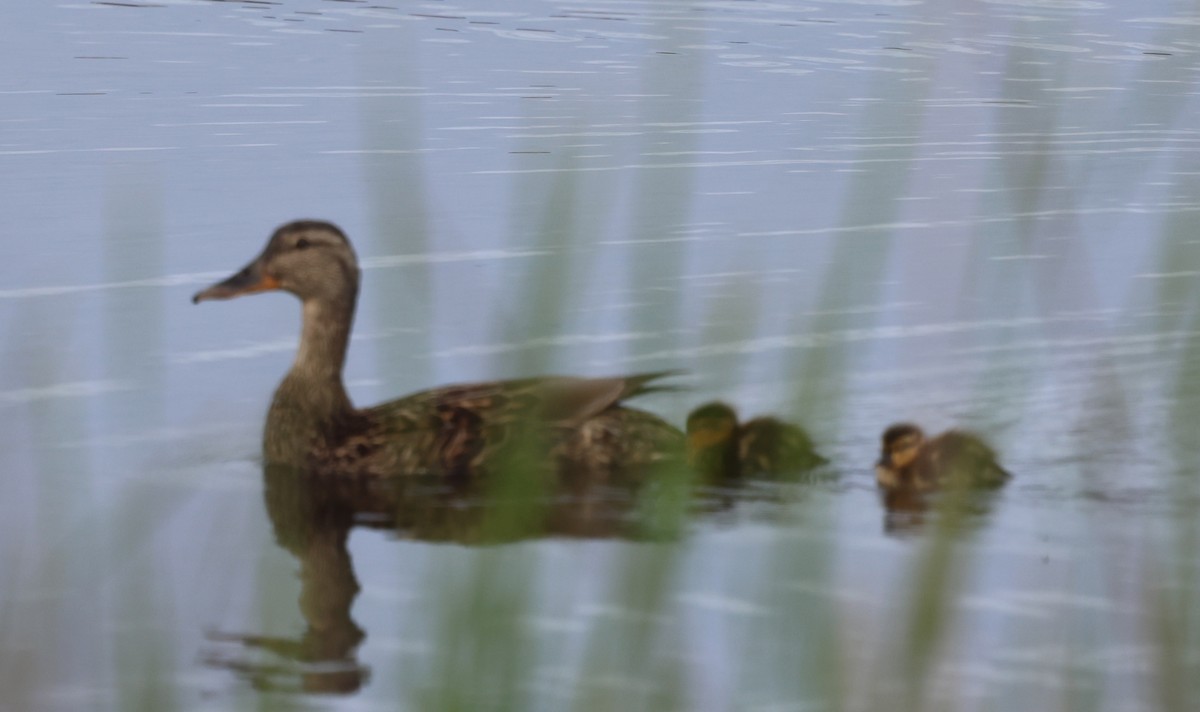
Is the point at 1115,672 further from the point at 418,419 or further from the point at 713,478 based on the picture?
the point at 418,419

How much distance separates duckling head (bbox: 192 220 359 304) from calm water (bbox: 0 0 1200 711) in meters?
0.36

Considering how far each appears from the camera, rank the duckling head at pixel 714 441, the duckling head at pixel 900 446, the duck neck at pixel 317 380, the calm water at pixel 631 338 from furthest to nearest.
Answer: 1. the duck neck at pixel 317 380
2. the duckling head at pixel 900 446
3. the duckling head at pixel 714 441
4. the calm water at pixel 631 338

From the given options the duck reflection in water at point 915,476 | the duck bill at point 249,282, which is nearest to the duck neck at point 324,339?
the duck bill at point 249,282

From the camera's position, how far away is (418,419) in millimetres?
6508

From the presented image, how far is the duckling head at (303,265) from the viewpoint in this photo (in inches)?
270

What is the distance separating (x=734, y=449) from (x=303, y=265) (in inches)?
58.3

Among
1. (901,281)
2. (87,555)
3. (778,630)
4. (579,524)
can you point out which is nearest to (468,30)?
(901,281)

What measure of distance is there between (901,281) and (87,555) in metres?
4.51

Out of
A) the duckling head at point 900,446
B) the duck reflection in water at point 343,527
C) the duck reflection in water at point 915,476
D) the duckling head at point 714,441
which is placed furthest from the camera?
the duckling head at point 900,446

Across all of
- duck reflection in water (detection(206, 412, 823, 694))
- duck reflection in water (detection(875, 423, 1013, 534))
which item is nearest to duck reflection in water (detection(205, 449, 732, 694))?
duck reflection in water (detection(206, 412, 823, 694))

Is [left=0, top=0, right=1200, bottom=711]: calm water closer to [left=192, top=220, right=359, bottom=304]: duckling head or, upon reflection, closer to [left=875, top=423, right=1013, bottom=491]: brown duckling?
[left=875, top=423, right=1013, bottom=491]: brown duckling

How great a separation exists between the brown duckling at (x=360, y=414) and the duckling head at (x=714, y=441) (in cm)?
15

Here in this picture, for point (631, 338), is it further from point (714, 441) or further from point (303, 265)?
point (303, 265)

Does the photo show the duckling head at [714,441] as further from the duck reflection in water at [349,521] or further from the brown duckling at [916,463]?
the brown duckling at [916,463]
